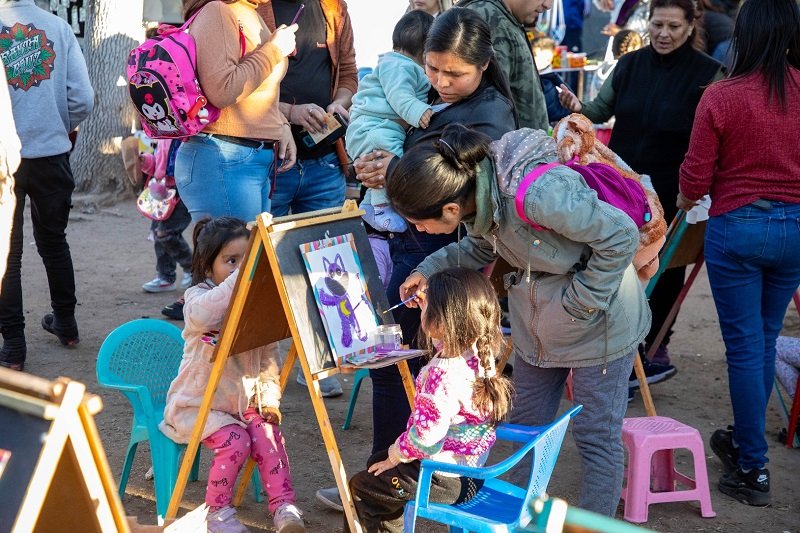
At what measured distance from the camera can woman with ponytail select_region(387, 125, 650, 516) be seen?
2922mm

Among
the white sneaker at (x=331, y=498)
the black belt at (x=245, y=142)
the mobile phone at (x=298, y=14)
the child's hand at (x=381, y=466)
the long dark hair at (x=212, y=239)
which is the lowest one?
the white sneaker at (x=331, y=498)

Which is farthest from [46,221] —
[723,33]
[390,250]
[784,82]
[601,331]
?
[723,33]

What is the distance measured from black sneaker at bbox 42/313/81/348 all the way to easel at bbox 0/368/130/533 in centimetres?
411

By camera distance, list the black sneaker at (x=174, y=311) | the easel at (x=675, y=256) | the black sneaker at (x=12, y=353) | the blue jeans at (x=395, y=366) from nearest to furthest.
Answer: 1. the blue jeans at (x=395, y=366)
2. the easel at (x=675, y=256)
3. the black sneaker at (x=12, y=353)
4. the black sneaker at (x=174, y=311)

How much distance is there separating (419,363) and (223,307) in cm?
88

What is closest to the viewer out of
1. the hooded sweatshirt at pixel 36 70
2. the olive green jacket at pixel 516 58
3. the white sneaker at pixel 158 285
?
the olive green jacket at pixel 516 58

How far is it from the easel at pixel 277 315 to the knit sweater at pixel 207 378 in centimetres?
12

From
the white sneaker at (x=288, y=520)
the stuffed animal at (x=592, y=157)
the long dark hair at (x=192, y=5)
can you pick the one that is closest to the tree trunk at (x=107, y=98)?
the long dark hair at (x=192, y=5)

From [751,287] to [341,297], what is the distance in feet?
5.84

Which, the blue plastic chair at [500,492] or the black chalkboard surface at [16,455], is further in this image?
the blue plastic chair at [500,492]

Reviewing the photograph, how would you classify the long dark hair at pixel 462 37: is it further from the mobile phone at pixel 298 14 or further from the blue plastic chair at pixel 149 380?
the blue plastic chair at pixel 149 380

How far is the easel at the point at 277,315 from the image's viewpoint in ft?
10.8

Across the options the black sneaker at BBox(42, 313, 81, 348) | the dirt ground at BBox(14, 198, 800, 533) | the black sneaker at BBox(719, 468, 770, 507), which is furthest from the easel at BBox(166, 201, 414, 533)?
the black sneaker at BBox(42, 313, 81, 348)

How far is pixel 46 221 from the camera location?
551cm
